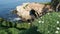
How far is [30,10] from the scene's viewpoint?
63.5 ft

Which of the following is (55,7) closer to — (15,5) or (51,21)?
(15,5)

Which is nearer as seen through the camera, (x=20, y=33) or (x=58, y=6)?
(x=20, y=33)

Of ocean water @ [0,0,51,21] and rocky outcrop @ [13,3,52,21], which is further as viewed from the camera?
ocean water @ [0,0,51,21]

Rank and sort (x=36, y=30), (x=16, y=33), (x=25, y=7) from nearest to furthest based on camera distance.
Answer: (x=36, y=30)
(x=16, y=33)
(x=25, y=7)

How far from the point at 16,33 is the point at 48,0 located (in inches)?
467

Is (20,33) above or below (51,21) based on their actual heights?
below

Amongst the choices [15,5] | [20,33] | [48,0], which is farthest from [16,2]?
[20,33]

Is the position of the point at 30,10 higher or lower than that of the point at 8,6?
lower

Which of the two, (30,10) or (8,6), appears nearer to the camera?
(30,10)

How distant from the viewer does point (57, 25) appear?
7.84m

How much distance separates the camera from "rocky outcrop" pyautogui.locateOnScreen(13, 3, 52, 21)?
18.2 m

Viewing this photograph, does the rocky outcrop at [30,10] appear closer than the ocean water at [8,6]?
Yes

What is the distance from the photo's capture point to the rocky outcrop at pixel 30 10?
59.7 feet

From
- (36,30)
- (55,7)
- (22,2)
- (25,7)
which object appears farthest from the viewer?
(22,2)
